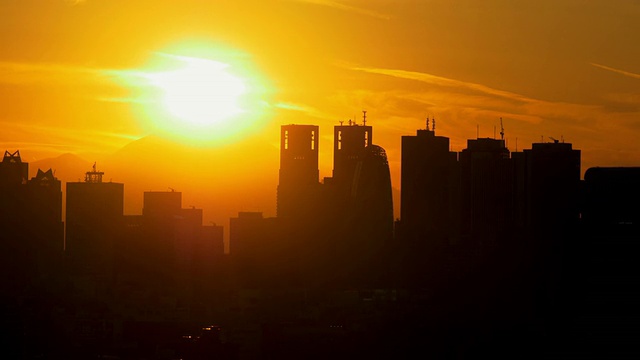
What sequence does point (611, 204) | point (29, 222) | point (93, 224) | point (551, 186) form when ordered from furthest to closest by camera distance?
1. point (93, 224)
2. point (29, 222)
3. point (551, 186)
4. point (611, 204)

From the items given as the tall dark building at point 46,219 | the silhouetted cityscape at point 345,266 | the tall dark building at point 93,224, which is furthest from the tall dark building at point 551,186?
the tall dark building at point 46,219

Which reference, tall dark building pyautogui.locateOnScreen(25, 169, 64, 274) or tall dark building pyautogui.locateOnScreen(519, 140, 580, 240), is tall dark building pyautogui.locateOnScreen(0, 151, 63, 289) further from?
tall dark building pyautogui.locateOnScreen(519, 140, 580, 240)

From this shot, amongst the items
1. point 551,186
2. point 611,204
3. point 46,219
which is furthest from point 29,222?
point 611,204

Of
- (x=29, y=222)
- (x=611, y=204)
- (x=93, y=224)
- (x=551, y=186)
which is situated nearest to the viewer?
(x=611, y=204)

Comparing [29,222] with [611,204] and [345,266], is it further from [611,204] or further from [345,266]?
[611,204]

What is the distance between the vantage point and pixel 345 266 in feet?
393

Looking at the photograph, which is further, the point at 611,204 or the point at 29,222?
the point at 29,222

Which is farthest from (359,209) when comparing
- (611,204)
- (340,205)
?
(611,204)

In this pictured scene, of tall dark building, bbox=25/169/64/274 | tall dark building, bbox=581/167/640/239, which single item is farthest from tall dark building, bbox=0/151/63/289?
tall dark building, bbox=581/167/640/239

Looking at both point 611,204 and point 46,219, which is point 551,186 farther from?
point 46,219

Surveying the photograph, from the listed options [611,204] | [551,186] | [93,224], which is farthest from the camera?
[93,224]

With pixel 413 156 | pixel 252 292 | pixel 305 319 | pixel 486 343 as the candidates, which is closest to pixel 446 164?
pixel 413 156

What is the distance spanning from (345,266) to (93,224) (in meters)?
26.5

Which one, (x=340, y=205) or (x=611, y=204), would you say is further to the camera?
(x=340, y=205)
